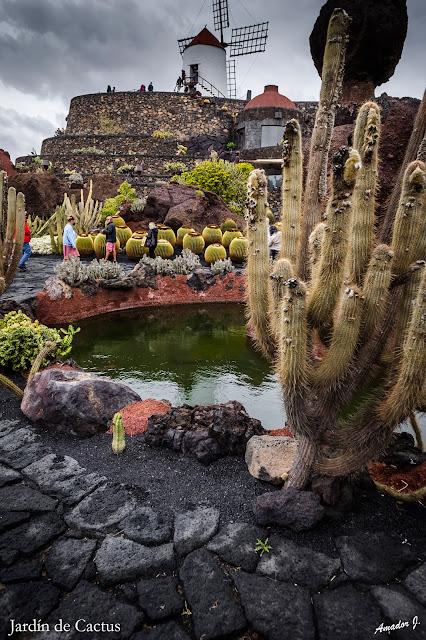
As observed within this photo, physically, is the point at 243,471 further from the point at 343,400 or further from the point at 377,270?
the point at 377,270

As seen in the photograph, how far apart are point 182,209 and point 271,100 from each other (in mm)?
19039

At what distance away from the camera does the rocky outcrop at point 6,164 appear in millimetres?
21906

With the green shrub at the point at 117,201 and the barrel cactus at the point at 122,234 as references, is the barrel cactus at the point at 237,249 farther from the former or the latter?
the green shrub at the point at 117,201

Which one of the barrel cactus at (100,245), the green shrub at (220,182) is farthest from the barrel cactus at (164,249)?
the green shrub at (220,182)

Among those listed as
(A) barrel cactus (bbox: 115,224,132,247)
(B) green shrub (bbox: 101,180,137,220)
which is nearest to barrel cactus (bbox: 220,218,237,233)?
(A) barrel cactus (bbox: 115,224,132,247)

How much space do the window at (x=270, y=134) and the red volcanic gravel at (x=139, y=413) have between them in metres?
27.9

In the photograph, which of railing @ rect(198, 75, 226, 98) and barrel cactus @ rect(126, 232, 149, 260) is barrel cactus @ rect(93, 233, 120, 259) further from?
railing @ rect(198, 75, 226, 98)

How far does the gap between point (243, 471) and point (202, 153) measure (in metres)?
29.4

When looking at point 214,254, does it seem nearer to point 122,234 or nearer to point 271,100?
point 122,234

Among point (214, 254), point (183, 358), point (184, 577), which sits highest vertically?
point (214, 254)

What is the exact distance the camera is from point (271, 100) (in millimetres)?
30328

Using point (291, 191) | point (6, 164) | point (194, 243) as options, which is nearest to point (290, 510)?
point (291, 191)

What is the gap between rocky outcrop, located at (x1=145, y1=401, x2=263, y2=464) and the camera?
354cm

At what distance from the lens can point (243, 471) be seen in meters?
3.38
